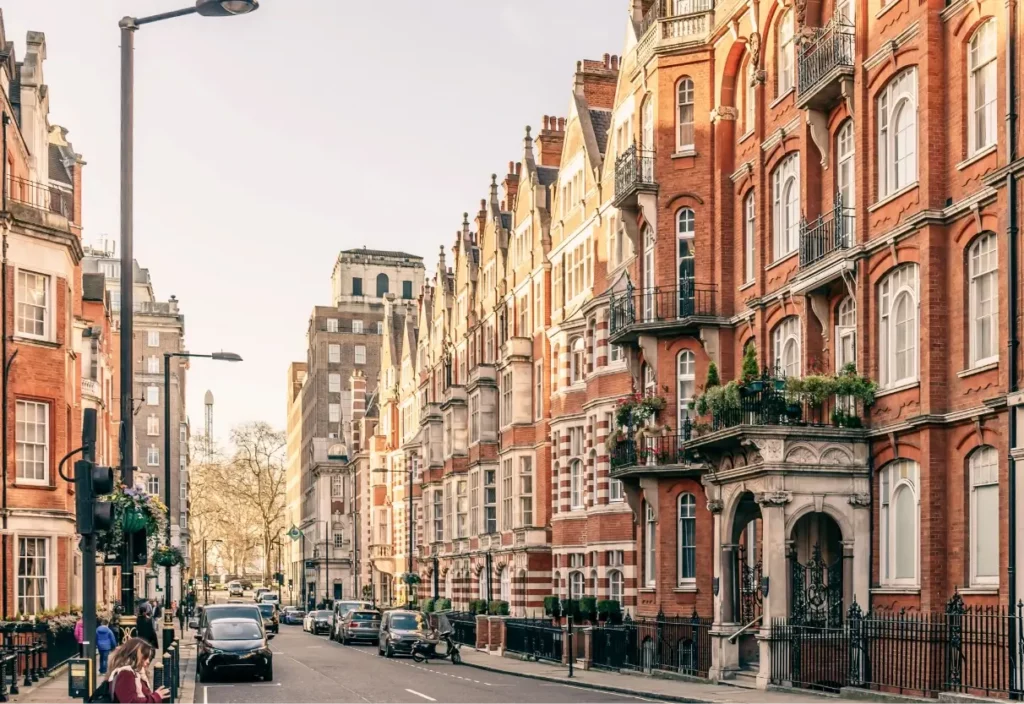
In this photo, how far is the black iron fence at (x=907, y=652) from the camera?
21.6 meters

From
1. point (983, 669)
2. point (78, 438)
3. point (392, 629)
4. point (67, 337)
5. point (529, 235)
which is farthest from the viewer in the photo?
point (529, 235)

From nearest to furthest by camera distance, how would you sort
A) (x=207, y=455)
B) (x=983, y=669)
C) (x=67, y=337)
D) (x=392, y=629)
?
(x=983, y=669), (x=67, y=337), (x=392, y=629), (x=207, y=455)

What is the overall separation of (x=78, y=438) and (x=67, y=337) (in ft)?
16.2

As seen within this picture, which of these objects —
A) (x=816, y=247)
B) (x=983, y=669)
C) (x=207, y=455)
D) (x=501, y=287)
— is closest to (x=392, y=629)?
(x=501, y=287)

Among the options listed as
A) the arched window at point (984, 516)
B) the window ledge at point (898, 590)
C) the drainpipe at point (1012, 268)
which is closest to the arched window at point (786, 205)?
the window ledge at point (898, 590)

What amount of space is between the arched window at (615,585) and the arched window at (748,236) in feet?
37.6

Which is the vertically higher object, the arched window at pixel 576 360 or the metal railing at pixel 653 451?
the arched window at pixel 576 360

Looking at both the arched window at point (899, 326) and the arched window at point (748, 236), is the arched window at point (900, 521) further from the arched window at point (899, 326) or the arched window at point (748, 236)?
the arched window at point (748, 236)

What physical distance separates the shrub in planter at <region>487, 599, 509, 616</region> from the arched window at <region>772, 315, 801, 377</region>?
23644 mm

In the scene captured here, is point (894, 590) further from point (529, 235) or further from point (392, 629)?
point (529, 235)

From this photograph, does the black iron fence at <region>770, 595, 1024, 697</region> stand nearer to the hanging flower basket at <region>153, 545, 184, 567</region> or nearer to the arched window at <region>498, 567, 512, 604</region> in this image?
the hanging flower basket at <region>153, 545, 184, 567</region>

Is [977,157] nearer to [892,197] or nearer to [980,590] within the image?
[892,197]

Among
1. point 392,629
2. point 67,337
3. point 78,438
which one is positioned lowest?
point 392,629

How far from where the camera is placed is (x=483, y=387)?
189 feet
